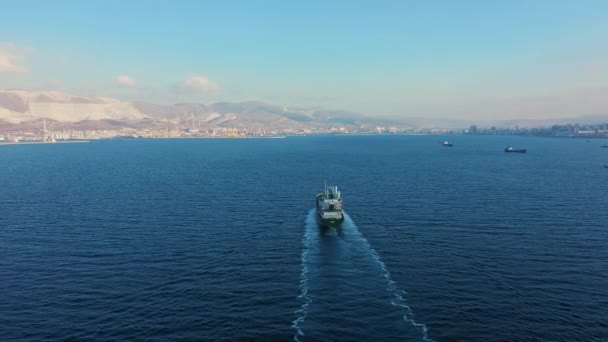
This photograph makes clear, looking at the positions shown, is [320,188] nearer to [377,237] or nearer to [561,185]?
[377,237]

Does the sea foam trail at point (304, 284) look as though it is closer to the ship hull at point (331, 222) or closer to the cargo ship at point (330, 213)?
the ship hull at point (331, 222)

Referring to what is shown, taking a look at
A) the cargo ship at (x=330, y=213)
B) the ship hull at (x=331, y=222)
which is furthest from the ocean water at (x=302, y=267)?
the cargo ship at (x=330, y=213)

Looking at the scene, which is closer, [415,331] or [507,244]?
[415,331]

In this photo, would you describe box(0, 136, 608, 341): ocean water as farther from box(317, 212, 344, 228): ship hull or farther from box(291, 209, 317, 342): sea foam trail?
box(317, 212, 344, 228): ship hull

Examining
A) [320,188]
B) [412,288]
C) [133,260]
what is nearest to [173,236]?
[133,260]

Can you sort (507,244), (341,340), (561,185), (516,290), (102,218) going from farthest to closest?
(561,185), (102,218), (507,244), (516,290), (341,340)

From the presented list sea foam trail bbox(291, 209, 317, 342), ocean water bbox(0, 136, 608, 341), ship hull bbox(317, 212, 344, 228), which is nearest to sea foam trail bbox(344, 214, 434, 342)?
ocean water bbox(0, 136, 608, 341)
